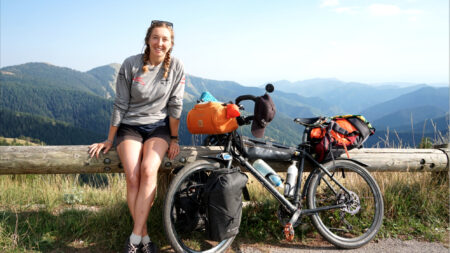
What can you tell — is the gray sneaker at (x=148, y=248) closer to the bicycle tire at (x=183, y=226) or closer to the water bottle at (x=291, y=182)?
the bicycle tire at (x=183, y=226)

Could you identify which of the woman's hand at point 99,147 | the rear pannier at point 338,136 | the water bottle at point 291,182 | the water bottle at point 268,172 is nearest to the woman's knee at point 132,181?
the woman's hand at point 99,147

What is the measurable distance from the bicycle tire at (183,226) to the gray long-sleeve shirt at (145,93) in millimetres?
641

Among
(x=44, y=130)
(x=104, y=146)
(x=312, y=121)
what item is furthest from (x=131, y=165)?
(x=44, y=130)

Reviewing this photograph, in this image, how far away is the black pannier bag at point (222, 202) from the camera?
2891mm

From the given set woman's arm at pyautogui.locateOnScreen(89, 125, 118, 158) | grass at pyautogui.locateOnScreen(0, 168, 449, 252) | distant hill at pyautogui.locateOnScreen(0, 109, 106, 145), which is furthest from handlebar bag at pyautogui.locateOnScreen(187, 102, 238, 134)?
distant hill at pyautogui.locateOnScreen(0, 109, 106, 145)

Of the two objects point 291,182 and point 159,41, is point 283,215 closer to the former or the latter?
point 291,182

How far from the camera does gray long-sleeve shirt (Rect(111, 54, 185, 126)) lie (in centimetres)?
328

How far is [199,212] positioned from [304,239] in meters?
1.32

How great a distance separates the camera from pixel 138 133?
3.34 meters

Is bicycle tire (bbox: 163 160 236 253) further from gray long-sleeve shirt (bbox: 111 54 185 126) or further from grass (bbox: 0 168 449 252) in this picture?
gray long-sleeve shirt (bbox: 111 54 185 126)

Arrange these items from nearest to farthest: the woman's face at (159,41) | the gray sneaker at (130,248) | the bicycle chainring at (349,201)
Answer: the gray sneaker at (130,248), the woman's face at (159,41), the bicycle chainring at (349,201)

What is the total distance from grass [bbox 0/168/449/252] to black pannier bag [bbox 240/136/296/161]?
80 cm

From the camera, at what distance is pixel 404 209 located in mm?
4215

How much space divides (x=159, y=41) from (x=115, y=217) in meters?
1.96
